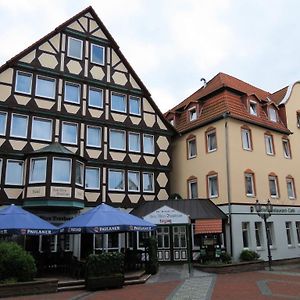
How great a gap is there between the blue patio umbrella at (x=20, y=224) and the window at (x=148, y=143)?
9957mm

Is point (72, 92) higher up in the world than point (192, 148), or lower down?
higher up

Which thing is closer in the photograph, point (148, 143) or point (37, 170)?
point (37, 170)

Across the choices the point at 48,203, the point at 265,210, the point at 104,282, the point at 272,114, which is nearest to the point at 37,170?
the point at 48,203

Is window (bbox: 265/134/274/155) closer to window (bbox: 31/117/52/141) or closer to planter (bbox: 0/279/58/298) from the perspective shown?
window (bbox: 31/117/52/141)

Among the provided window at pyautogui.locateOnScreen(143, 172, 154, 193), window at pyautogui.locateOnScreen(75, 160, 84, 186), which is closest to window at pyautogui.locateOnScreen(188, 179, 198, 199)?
window at pyautogui.locateOnScreen(143, 172, 154, 193)

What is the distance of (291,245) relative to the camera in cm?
2462

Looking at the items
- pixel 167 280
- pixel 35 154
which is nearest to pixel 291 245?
pixel 167 280

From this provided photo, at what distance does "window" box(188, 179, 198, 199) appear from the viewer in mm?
24703

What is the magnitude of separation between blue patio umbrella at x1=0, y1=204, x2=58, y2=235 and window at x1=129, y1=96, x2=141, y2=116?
10.9 m

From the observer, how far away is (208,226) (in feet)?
68.7

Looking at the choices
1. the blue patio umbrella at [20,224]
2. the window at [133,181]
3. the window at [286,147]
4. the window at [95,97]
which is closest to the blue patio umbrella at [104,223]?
the blue patio umbrella at [20,224]

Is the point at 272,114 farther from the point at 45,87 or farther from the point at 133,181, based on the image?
the point at 45,87

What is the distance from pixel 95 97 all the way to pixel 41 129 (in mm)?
4240

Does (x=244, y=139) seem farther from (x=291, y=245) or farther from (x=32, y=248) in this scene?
(x=32, y=248)
